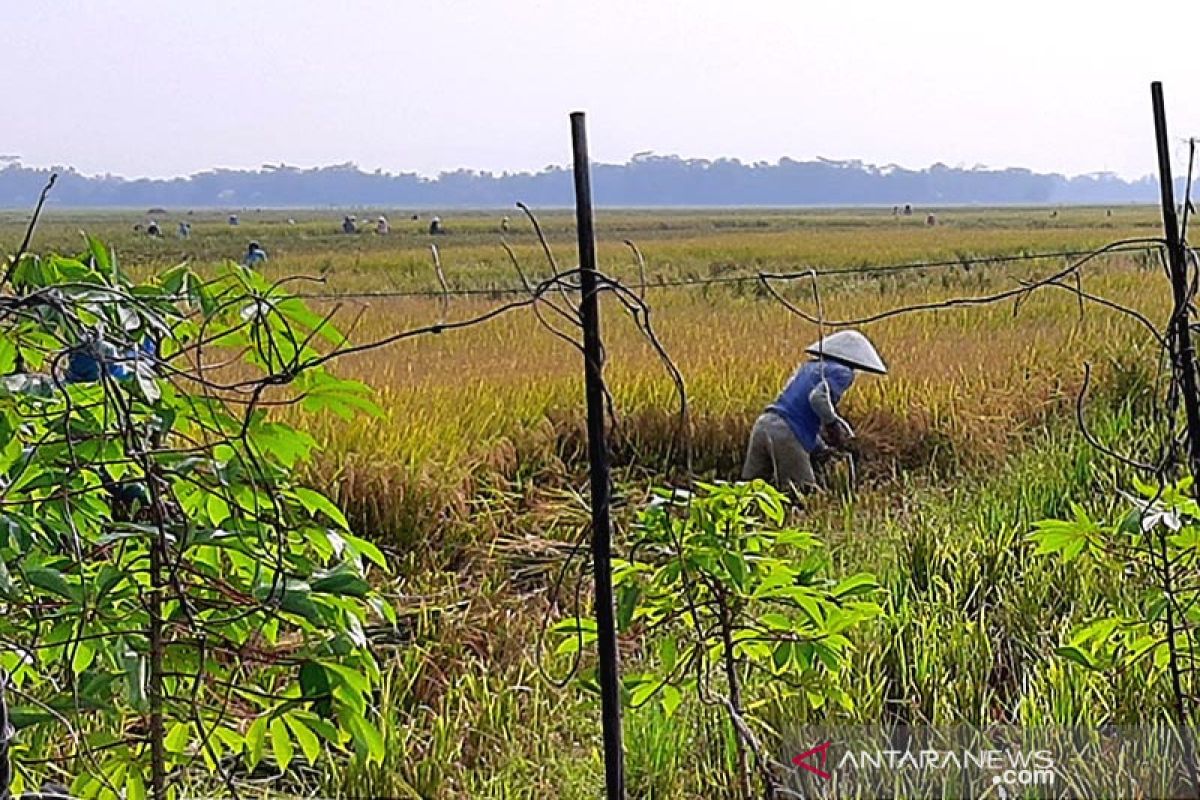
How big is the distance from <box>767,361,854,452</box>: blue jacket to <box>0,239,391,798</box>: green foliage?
11.0ft

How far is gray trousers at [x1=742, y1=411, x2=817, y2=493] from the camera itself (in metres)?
4.72

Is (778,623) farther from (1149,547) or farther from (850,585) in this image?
(1149,547)

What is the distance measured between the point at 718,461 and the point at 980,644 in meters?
2.96

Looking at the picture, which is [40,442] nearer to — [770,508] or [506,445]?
[770,508]

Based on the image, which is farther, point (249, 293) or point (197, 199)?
point (197, 199)

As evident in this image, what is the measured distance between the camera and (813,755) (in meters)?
2.18

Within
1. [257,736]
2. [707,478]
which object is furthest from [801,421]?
[257,736]

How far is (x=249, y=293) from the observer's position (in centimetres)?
138

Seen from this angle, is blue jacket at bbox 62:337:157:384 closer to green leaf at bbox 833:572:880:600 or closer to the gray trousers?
green leaf at bbox 833:572:880:600

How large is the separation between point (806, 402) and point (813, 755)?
Answer: 2686mm

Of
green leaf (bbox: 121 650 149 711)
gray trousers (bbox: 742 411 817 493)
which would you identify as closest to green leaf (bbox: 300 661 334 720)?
green leaf (bbox: 121 650 149 711)

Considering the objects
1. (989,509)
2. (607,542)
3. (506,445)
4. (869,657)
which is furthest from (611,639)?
(506,445)

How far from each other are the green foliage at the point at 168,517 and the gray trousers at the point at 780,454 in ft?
10.9

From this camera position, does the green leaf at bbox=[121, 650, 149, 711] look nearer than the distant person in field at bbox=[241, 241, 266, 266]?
Yes
